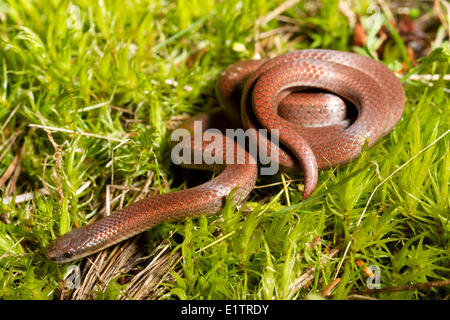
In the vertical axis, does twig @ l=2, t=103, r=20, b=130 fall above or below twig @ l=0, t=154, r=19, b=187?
above

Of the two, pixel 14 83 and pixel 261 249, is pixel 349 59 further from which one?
pixel 14 83

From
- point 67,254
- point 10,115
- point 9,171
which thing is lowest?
point 67,254

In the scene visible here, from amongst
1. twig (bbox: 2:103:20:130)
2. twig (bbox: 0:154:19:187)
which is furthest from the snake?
twig (bbox: 2:103:20:130)

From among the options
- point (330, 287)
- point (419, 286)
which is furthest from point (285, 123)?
point (419, 286)

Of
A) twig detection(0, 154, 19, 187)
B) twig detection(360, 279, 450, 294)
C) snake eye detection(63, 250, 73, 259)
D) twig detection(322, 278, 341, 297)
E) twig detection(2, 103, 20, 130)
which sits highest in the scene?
twig detection(2, 103, 20, 130)

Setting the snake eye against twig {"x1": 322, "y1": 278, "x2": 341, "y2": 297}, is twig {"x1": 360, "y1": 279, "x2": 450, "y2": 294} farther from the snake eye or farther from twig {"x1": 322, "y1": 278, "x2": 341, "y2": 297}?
the snake eye

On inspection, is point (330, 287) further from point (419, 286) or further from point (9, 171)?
point (9, 171)

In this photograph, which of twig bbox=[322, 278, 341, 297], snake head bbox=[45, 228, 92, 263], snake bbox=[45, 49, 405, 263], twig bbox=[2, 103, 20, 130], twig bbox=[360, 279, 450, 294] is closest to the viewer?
twig bbox=[360, 279, 450, 294]

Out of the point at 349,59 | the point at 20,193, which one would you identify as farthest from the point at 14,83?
the point at 349,59
